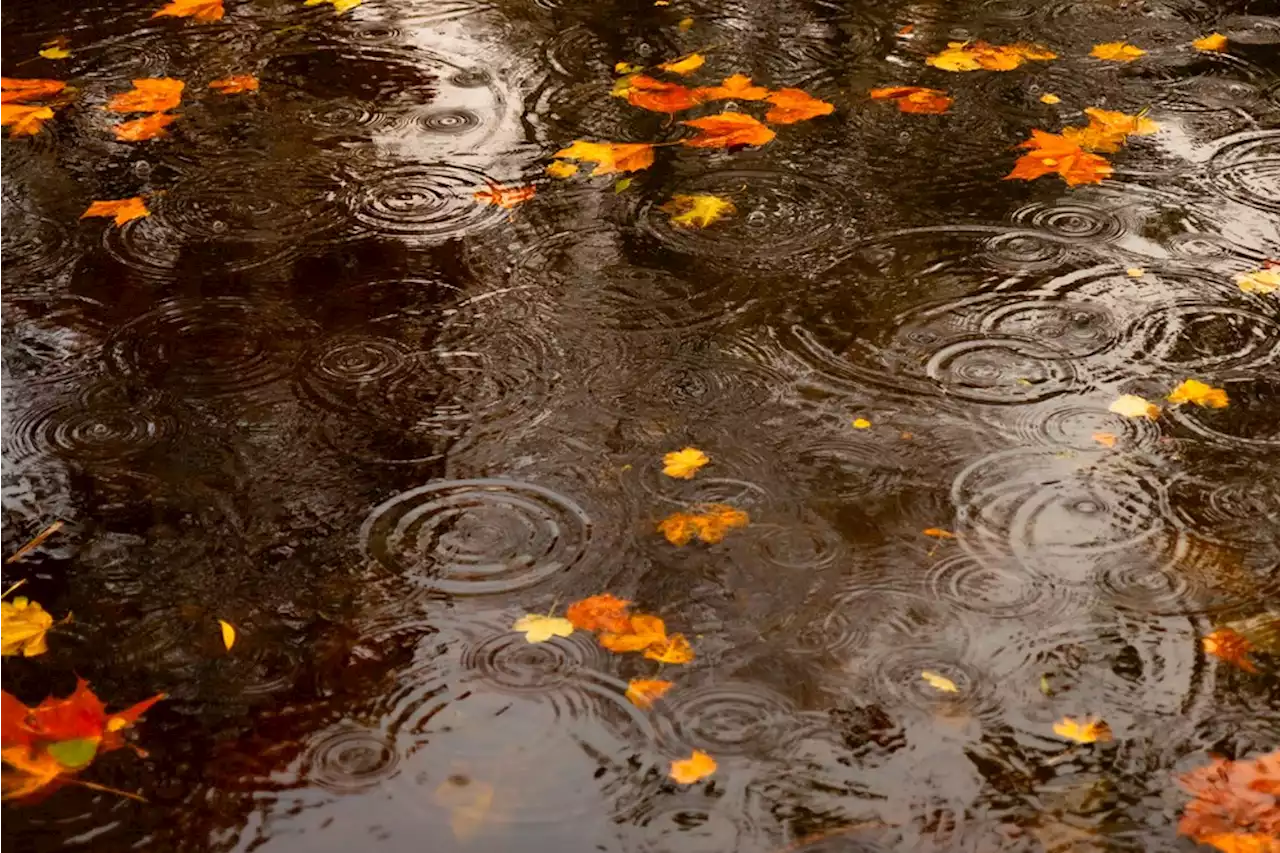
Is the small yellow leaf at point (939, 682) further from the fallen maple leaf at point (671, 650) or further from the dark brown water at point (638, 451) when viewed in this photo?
Result: the fallen maple leaf at point (671, 650)

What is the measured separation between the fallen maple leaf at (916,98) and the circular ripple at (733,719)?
2.68 metres

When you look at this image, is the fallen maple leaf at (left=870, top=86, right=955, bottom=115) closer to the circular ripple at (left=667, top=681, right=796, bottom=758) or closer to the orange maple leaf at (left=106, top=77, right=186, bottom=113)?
the orange maple leaf at (left=106, top=77, right=186, bottom=113)

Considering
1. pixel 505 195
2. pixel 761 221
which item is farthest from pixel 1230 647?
pixel 505 195

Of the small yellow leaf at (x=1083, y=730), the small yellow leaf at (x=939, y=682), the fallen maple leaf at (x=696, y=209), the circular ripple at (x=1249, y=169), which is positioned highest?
the fallen maple leaf at (x=696, y=209)

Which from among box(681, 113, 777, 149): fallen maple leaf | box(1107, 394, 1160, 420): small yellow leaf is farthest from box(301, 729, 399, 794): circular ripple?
box(681, 113, 777, 149): fallen maple leaf

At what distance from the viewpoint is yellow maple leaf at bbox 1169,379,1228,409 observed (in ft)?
11.4

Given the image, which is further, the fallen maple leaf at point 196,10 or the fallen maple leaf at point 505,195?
the fallen maple leaf at point 196,10

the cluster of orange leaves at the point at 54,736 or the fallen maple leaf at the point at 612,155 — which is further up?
the fallen maple leaf at the point at 612,155

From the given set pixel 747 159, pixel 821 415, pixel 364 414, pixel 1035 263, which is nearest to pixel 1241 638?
pixel 821 415

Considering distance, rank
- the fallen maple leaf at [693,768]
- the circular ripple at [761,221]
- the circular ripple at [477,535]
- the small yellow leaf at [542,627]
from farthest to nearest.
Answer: the circular ripple at [761,221]
the circular ripple at [477,535]
the small yellow leaf at [542,627]
the fallen maple leaf at [693,768]

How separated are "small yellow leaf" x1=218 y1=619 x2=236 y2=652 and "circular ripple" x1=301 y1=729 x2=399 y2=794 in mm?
333

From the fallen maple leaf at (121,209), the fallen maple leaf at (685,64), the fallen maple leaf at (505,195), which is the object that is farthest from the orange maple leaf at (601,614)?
the fallen maple leaf at (685,64)

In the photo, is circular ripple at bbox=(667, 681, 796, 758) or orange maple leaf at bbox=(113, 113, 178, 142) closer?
circular ripple at bbox=(667, 681, 796, 758)

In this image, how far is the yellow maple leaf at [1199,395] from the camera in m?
3.49
